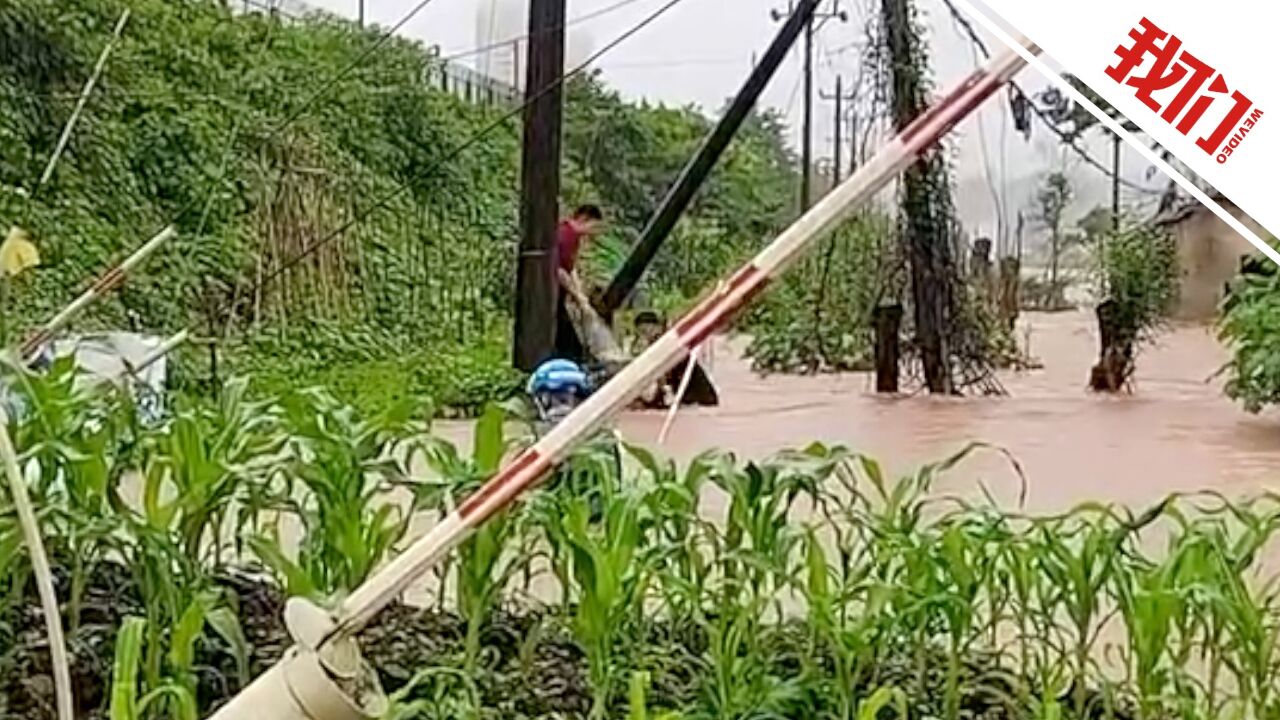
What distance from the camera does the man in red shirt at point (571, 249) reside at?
2.61 m

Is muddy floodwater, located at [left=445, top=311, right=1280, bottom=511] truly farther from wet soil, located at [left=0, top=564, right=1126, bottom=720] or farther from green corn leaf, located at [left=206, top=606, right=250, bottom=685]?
green corn leaf, located at [left=206, top=606, right=250, bottom=685]

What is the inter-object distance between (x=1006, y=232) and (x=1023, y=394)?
1.28 feet

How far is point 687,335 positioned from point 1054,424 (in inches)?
95.1

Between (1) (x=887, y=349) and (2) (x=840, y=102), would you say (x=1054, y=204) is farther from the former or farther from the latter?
(1) (x=887, y=349)

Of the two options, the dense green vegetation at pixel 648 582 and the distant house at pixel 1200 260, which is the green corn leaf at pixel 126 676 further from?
the distant house at pixel 1200 260

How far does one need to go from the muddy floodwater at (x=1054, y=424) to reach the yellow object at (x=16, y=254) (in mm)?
1297

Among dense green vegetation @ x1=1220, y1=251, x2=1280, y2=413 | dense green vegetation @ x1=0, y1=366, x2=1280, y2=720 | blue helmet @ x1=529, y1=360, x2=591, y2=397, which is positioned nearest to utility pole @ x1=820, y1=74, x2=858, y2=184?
dense green vegetation @ x1=1220, y1=251, x2=1280, y2=413

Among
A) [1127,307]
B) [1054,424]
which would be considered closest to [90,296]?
[1054,424]

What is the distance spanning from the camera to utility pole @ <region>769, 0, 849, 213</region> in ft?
8.39

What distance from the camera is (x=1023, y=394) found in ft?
10.1

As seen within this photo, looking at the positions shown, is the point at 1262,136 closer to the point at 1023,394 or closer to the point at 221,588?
the point at 221,588

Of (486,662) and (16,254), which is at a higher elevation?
(16,254)

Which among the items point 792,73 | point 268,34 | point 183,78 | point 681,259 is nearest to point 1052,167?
point 792,73

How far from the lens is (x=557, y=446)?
0.59m
